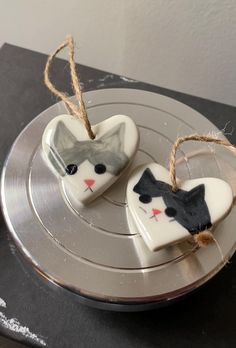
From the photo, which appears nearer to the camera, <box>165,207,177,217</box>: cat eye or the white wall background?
<box>165,207,177,217</box>: cat eye

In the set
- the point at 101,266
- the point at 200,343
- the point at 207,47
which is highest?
Result: the point at 207,47

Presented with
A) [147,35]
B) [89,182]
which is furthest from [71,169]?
[147,35]

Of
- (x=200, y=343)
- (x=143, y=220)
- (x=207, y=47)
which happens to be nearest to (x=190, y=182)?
(x=143, y=220)

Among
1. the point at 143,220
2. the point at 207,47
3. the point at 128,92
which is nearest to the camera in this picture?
the point at 143,220

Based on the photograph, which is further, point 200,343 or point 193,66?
point 193,66

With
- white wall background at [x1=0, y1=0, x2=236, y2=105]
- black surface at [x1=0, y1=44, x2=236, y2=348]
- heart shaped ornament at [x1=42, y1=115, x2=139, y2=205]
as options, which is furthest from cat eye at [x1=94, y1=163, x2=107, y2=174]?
white wall background at [x1=0, y1=0, x2=236, y2=105]

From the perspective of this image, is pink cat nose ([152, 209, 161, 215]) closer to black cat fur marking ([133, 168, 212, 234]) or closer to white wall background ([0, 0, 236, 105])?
black cat fur marking ([133, 168, 212, 234])

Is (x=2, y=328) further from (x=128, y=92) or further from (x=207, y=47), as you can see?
(x=207, y=47)
